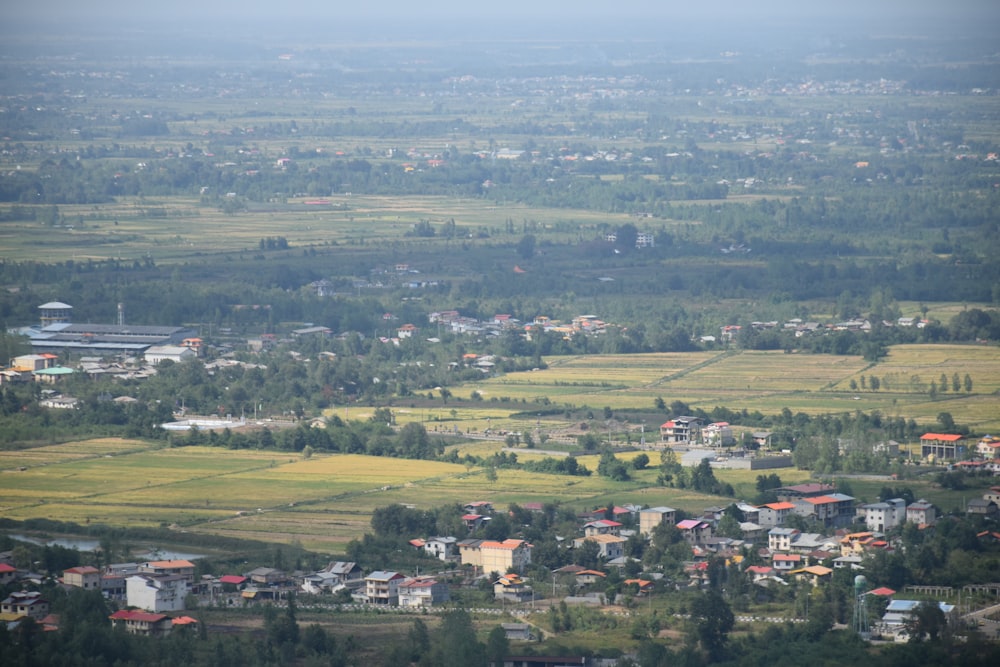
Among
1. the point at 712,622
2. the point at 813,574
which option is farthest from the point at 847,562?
the point at 712,622

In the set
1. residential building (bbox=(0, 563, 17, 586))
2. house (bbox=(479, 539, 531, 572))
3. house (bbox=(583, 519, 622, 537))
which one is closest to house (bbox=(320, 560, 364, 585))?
house (bbox=(479, 539, 531, 572))

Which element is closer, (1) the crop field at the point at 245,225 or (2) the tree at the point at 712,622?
(2) the tree at the point at 712,622

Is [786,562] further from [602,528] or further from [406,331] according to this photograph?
[406,331]

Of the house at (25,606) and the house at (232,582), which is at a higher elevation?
the house at (25,606)

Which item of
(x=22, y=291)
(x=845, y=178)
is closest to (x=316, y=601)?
(x=22, y=291)

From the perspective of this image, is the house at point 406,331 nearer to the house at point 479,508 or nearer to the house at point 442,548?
the house at point 479,508

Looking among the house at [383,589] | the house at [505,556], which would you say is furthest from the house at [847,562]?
the house at [383,589]
